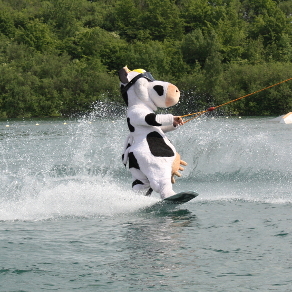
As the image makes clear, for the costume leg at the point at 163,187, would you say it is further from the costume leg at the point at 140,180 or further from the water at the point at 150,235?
the costume leg at the point at 140,180

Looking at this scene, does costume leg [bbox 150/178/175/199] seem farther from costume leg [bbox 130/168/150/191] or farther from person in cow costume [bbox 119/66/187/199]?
costume leg [bbox 130/168/150/191]

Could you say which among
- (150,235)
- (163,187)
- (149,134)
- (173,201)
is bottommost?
(150,235)

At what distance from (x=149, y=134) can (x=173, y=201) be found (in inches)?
35.5

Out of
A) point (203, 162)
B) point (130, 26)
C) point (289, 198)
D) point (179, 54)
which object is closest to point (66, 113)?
point (179, 54)

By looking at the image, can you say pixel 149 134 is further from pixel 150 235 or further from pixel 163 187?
pixel 150 235

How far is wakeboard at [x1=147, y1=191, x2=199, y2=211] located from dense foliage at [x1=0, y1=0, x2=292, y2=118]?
1324 inches

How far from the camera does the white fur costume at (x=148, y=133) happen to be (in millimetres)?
7887

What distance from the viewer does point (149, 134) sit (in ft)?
26.4

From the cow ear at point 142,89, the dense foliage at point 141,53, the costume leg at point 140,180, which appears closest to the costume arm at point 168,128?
the cow ear at point 142,89

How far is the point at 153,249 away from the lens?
604cm

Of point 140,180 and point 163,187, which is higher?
point 140,180

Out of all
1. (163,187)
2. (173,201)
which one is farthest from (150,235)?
(163,187)

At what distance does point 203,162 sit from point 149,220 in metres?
4.28

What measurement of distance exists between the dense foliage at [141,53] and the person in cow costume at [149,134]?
33054 millimetres
